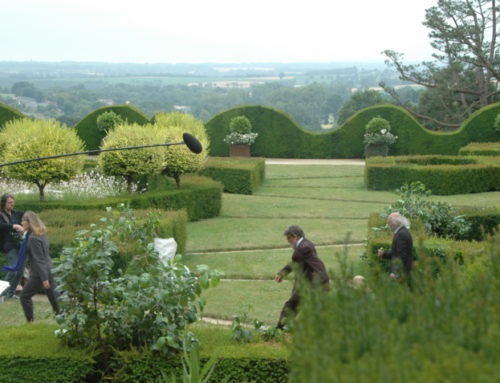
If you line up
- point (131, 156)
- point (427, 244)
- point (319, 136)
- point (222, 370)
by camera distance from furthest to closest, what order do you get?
1. point (319, 136)
2. point (131, 156)
3. point (427, 244)
4. point (222, 370)

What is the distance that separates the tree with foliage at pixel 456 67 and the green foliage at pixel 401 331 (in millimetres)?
32119

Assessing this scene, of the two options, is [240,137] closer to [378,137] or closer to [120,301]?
[378,137]

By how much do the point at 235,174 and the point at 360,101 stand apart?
105 feet

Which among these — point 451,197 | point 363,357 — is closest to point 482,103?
point 451,197

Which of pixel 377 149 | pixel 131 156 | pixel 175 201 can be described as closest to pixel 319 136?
pixel 377 149

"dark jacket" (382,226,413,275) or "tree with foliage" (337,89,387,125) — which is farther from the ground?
"dark jacket" (382,226,413,275)

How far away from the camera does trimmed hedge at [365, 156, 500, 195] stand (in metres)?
19.2

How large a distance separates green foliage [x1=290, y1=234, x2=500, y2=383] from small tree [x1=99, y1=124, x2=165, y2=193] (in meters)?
11.6

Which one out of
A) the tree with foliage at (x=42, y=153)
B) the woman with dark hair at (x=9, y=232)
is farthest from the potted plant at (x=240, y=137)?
the woman with dark hair at (x=9, y=232)

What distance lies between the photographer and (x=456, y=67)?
3681 centimetres

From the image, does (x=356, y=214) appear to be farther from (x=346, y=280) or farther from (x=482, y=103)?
(x=482, y=103)

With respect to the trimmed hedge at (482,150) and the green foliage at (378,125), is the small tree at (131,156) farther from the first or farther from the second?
the green foliage at (378,125)

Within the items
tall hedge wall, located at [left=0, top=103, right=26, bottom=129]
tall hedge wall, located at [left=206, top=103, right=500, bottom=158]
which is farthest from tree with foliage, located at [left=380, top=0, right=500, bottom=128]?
tall hedge wall, located at [left=0, top=103, right=26, bottom=129]

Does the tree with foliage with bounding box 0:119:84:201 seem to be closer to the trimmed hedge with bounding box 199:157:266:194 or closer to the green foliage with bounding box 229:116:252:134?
the trimmed hedge with bounding box 199:157:266:194
